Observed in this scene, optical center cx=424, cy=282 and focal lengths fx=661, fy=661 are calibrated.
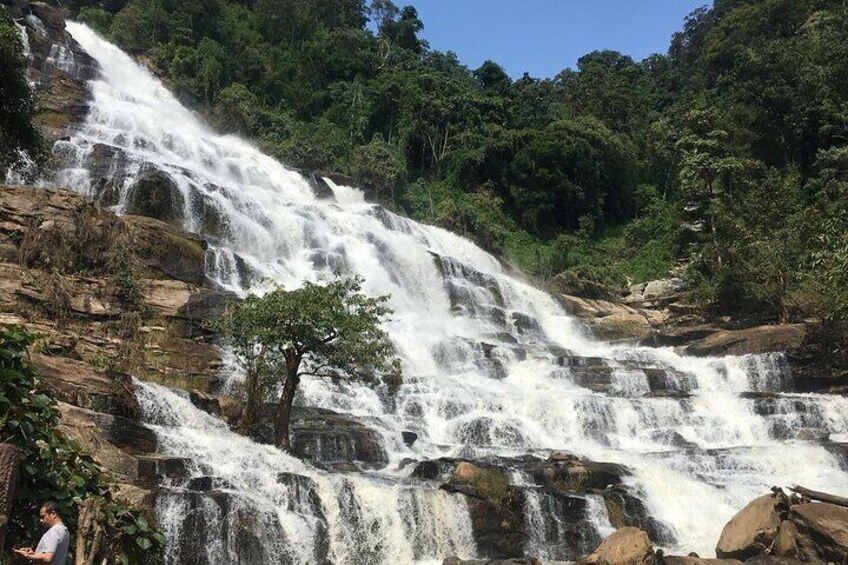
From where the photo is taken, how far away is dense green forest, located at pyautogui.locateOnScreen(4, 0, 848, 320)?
109ft

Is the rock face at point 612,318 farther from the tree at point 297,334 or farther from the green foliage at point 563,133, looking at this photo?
the tree at point 297,334

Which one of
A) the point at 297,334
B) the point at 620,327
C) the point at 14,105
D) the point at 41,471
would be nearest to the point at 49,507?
the point at 41,471

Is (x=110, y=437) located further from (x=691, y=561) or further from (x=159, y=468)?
(x=691, y=561)

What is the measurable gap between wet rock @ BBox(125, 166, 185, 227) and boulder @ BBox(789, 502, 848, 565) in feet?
70.9

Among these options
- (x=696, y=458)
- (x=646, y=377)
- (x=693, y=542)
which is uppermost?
(x=646, y=377)

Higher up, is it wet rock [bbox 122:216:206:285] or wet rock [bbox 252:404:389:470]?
wet rock [bbox 122:216:206:285]

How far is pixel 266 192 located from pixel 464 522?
25.0m

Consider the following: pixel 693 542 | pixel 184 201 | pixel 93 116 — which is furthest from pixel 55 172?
pixel 693 542

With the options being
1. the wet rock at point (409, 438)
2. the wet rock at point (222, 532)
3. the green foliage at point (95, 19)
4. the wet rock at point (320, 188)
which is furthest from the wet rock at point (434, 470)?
the green foliage at point (95, 19)

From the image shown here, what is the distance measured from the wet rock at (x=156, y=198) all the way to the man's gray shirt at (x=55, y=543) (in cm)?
2078

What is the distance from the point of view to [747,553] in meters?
10.7

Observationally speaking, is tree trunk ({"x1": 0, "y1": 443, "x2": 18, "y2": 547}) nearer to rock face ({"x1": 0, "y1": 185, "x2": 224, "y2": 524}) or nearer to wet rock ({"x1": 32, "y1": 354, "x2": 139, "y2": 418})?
rock face ({"x1": 0, "y1": 185, "x2": 224, "y2": 524})

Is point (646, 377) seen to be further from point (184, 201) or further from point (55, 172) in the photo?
point (55, 172)

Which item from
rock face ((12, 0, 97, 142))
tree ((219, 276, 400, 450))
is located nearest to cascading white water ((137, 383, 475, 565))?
tree ((219, 276, 400, 450))
